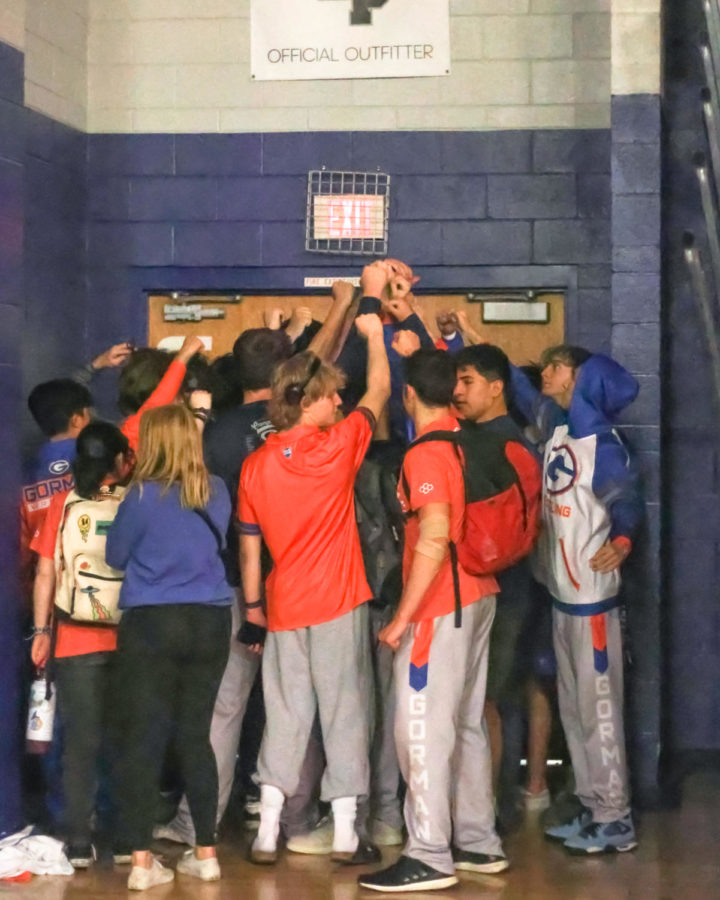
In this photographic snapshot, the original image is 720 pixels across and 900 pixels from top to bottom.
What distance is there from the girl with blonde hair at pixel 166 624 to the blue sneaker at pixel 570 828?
119 centimetres

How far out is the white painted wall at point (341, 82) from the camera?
5.55 m

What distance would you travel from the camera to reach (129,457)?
4.14 metres

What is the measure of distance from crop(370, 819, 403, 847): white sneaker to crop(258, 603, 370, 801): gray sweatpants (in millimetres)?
342

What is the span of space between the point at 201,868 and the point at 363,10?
3505mm

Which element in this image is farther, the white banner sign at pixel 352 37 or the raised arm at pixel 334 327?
the white banner sign at pixel 352 37

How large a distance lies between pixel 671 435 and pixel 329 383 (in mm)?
1936

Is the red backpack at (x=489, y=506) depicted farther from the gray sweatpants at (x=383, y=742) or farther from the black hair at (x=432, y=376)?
the gray sweatpants at (x=383, y=742)

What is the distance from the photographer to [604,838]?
4266 mm

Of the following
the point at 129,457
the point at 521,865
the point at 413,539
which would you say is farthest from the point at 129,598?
the point at 521,865

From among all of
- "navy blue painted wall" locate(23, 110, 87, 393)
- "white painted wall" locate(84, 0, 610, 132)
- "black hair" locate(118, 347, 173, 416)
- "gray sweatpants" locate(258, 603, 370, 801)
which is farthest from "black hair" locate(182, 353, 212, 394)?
"white painted wall" locate(84, 0, 610, 132)

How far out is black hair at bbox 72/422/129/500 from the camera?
402 centimetres

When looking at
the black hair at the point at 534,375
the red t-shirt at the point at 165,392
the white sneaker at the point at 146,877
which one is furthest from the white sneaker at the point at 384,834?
the black hair at the point at 534,375

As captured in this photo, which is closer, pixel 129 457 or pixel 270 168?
pixel 129 457

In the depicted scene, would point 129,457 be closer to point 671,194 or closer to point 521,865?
point 521,865
